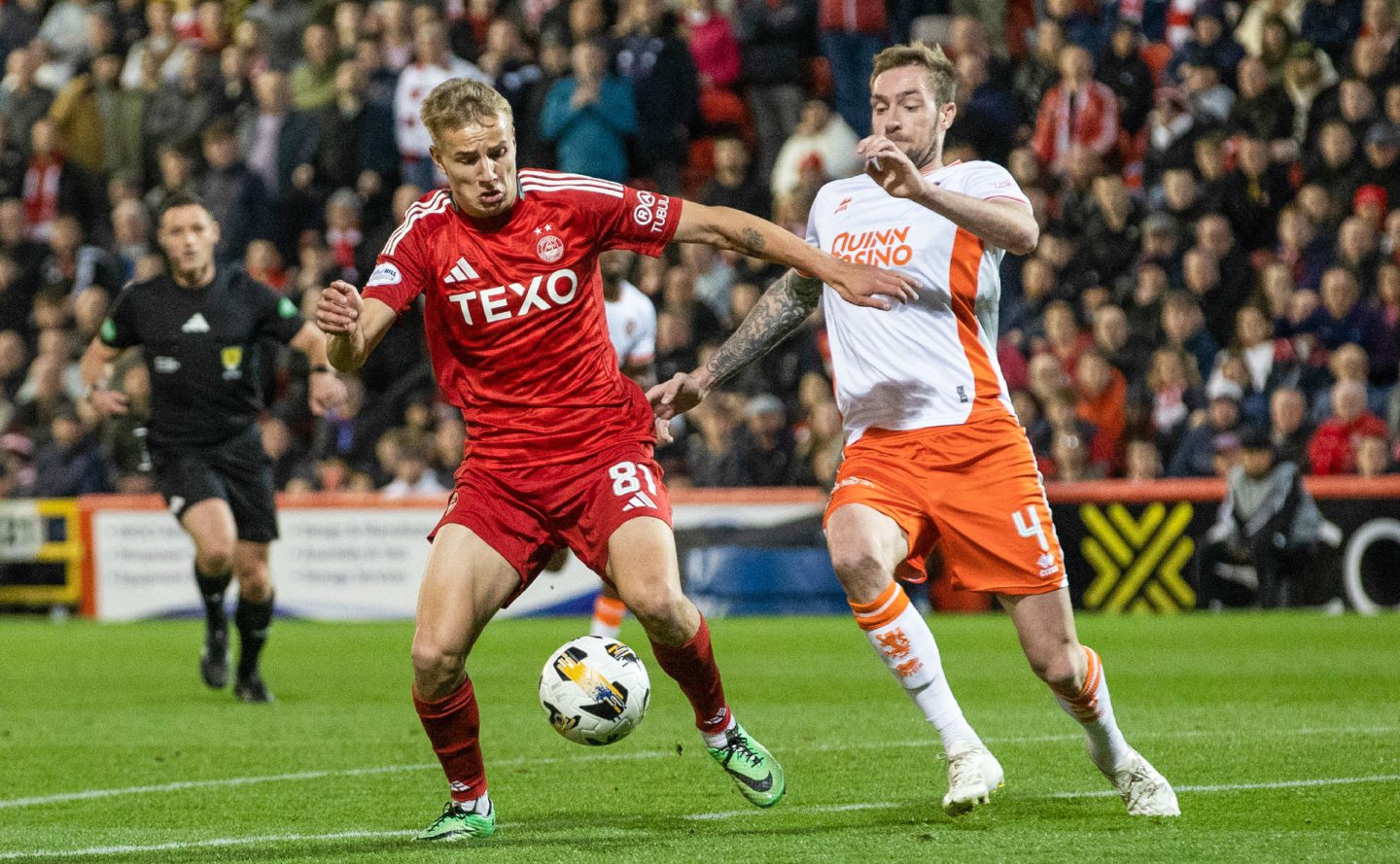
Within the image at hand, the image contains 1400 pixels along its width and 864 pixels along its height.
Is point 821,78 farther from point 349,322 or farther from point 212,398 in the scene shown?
point 349,322

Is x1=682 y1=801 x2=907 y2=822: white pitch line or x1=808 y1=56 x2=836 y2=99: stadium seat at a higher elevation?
x1=808 y1=56 x2=836 y2=99: stadium seat

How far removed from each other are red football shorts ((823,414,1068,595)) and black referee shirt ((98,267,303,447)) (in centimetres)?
527

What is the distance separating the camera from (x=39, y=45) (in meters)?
23.1

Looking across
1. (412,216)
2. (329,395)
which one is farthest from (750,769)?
(329,395)

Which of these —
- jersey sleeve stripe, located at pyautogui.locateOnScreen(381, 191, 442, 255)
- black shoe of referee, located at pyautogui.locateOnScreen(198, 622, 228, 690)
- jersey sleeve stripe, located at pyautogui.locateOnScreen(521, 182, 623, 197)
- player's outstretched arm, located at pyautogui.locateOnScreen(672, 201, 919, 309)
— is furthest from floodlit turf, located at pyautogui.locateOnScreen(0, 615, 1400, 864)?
jersey sleeve stripe, located at pyautogui.locateOnScreen(521, 182, 623, 197)

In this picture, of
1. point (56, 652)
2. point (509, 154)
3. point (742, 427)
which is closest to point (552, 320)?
point (509, 154)

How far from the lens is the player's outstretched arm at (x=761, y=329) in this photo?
7.09m

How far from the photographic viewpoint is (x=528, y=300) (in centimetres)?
673

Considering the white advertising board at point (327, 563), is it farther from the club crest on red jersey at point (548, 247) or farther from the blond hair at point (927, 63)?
the club crest on red jersey at point (548, 247)

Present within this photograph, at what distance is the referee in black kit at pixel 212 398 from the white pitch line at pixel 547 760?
3.06 m

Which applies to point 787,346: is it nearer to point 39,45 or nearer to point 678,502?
point 678,502

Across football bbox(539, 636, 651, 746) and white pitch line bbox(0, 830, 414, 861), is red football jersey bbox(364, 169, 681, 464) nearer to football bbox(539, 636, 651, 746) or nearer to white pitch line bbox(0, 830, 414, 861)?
football bbox(539, 636, 651, 746)

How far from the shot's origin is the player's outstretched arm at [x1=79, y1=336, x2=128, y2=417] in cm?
1096

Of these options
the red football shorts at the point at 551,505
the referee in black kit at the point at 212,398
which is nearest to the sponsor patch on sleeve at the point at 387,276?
the red football shorts at the point at 551,505
